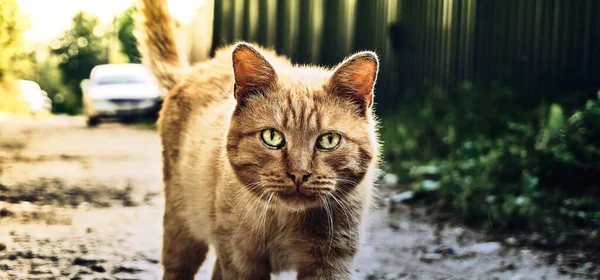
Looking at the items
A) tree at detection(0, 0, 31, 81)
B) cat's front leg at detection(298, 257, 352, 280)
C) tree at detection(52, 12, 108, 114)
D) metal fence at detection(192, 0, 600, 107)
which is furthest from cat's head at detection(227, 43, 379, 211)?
metal fence at detection(192, 0, 600, 107)

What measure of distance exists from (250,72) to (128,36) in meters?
0.92

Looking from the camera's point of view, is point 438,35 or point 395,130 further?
point 395,130

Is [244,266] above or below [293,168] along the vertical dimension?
below

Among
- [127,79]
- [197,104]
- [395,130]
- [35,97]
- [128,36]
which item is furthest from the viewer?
[395,130]

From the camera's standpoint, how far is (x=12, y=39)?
2039 mm

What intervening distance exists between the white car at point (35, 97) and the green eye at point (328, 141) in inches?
36.6

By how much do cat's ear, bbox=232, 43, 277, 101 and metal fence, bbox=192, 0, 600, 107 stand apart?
7.25 feet

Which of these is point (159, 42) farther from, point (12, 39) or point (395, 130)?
point (395, 130)

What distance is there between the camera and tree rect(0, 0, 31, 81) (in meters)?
2.04

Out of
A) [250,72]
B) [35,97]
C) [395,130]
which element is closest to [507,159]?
[395,130]

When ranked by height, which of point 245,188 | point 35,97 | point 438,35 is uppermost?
point 438,35

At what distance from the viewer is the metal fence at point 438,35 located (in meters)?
4.49

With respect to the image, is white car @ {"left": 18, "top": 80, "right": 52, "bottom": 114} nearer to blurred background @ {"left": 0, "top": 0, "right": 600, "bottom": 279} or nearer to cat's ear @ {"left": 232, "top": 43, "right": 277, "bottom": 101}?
blurred background @ {"left": 0, "top": 0, "right": 600, "bottom": 279}

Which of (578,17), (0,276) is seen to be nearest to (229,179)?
(0,276)
